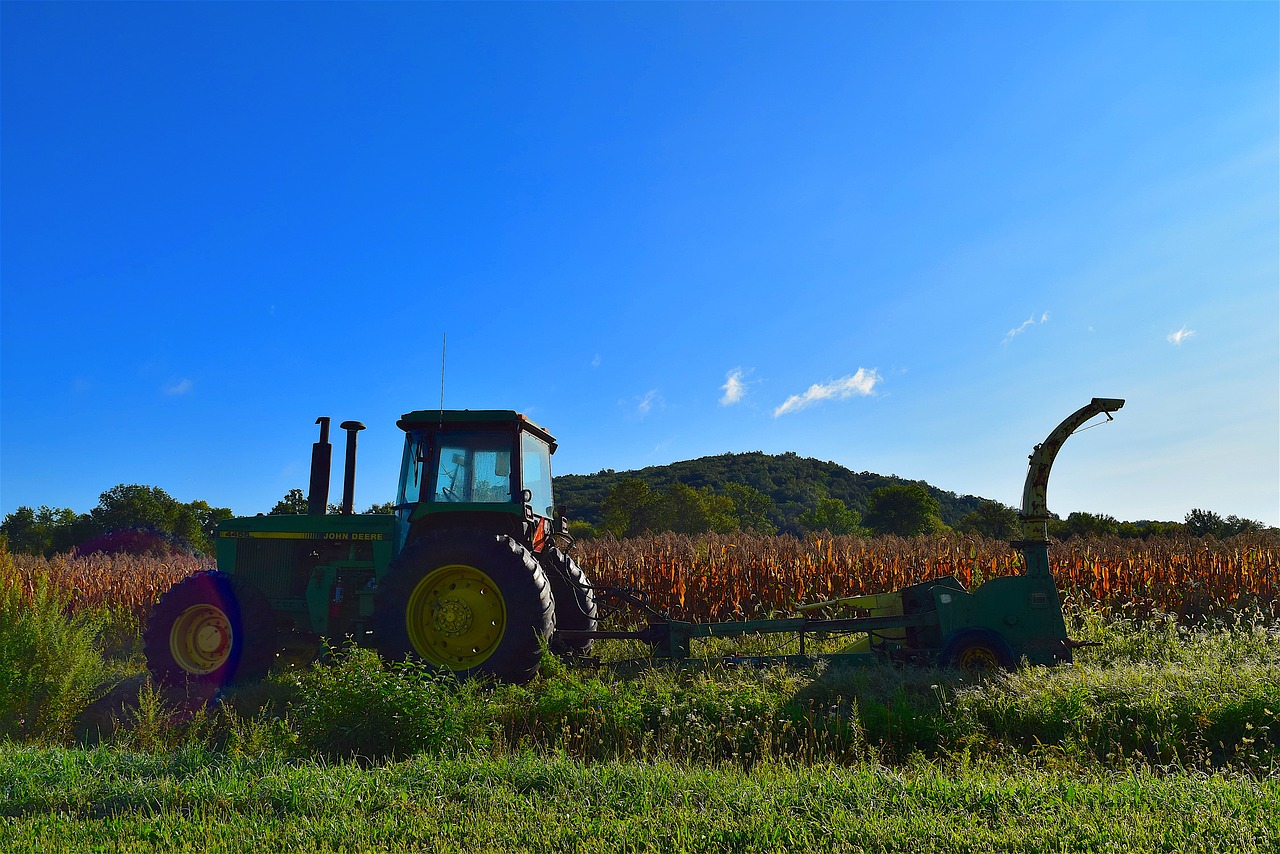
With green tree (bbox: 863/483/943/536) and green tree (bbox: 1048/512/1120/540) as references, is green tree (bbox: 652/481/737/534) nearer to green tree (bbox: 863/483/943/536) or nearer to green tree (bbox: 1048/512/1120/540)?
green tree (bbox: 863/483/943/536)

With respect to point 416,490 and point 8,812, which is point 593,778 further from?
point 416,490

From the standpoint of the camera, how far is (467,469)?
24.4 feet

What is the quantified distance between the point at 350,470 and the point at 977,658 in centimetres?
621

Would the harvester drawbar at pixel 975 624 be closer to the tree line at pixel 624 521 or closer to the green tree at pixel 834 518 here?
the tree line at pixel 624 521

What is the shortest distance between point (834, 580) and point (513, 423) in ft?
22.4

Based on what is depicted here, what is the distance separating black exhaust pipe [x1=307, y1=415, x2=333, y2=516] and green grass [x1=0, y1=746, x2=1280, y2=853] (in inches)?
143

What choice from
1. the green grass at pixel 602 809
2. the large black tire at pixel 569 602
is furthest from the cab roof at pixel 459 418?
the green grass at pixel 602 809

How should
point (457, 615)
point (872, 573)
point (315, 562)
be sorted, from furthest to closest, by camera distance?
point (872, 573), point (315, 562), point (457, 615)

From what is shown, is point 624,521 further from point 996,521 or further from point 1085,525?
point 1085,525

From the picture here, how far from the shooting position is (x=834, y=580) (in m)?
12.2

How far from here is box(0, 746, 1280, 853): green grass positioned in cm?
346

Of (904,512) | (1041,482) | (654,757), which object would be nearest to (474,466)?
(654,757)

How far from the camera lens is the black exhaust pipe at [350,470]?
8055mm

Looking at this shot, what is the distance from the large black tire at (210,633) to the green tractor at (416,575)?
12 millimetres
